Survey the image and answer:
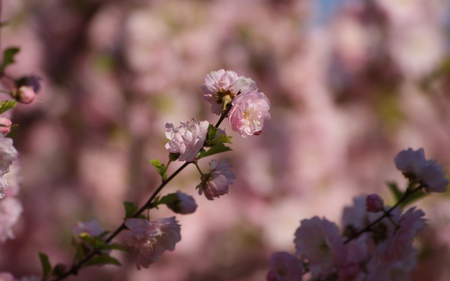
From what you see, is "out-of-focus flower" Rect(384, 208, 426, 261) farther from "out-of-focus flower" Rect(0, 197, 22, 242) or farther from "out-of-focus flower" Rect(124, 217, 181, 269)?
"out-of-focus flower" Rect(0, 197, 22, 242)

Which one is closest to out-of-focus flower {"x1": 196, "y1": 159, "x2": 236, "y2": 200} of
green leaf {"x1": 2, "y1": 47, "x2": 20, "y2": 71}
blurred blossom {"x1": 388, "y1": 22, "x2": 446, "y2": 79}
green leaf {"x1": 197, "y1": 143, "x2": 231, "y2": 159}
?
green leaf {"x1": 197, "y1": 143, "x2": 231, "y2": 159}

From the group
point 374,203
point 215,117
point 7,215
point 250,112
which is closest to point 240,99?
point 250,112

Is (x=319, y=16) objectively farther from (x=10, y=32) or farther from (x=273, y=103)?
(x=10, y=32)

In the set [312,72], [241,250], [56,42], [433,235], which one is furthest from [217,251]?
[433,235]

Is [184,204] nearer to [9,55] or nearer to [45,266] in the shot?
[45,266]

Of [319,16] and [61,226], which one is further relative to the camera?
[319,16]

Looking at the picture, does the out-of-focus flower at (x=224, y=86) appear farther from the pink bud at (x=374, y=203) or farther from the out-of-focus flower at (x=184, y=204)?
the pink bud at (x=374, y=203)

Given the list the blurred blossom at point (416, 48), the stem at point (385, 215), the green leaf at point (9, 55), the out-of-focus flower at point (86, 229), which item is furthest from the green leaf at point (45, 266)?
the blurred blossom at point (416, 48)
